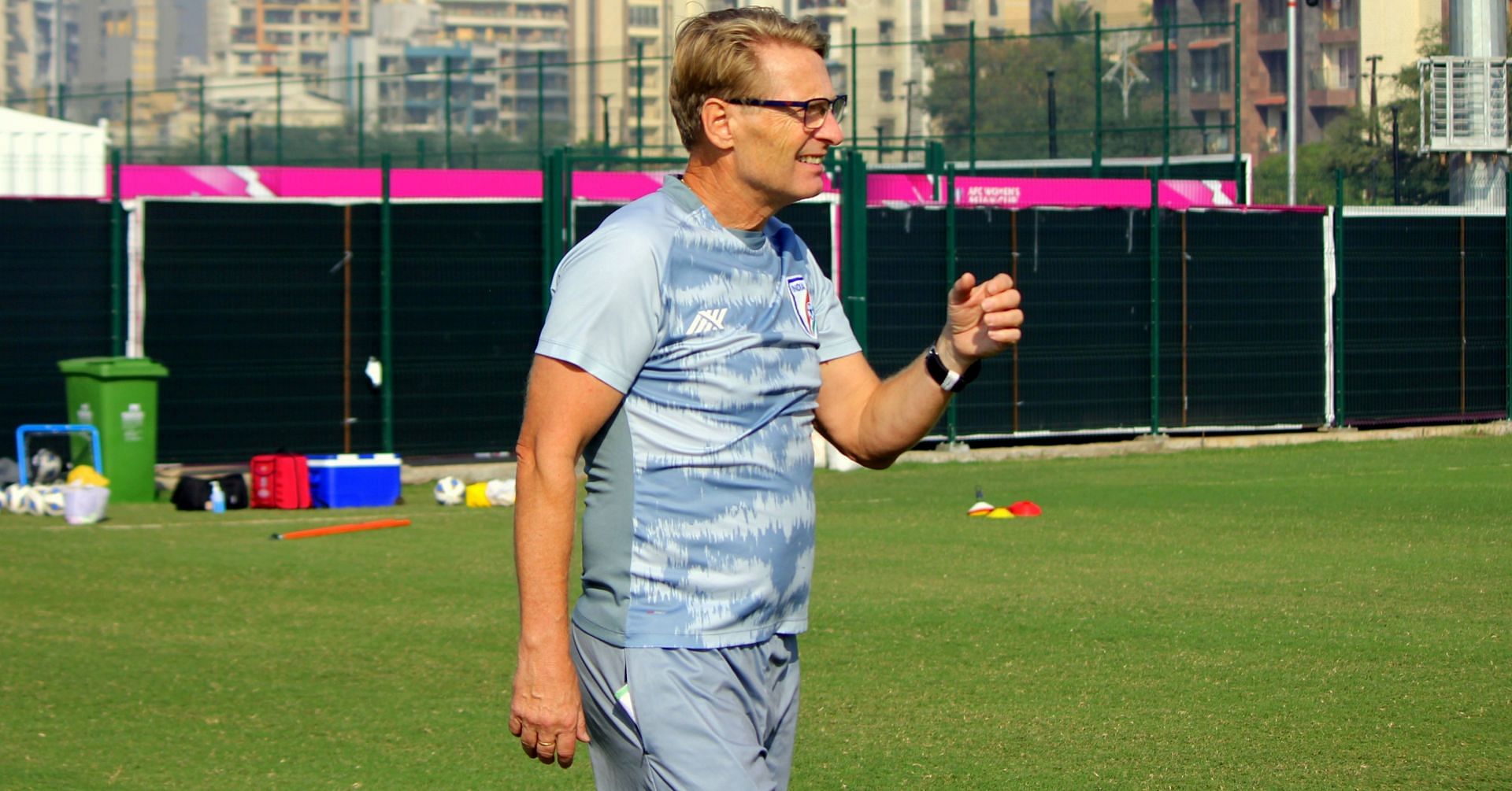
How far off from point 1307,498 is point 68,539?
8.65m

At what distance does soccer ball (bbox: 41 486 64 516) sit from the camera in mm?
13445

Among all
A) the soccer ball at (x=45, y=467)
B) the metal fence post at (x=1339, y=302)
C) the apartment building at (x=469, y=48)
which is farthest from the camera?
the apartment building at (x=469, y=48)

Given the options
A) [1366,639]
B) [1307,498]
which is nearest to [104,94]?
[1307,498]

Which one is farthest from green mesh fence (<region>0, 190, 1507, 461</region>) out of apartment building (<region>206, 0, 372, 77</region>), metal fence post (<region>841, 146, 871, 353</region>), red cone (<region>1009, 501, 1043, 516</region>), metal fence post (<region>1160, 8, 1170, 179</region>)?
apartment building (<region>206, 0, 372, 77</region>)

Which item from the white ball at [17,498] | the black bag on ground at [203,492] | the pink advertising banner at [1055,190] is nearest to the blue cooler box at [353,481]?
the black bag on ground at [203,492]

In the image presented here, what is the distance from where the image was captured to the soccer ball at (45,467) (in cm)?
1432

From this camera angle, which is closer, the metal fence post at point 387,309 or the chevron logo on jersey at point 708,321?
the chevron logo on jersey at point 708,321

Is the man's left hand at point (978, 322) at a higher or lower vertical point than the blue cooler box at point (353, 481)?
higher

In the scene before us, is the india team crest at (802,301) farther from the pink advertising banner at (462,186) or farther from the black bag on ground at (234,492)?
the pink advertising banner at (462,186)

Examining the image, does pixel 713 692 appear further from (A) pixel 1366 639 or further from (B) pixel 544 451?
(A) pixel 1366 639

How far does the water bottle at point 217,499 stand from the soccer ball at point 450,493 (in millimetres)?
1597

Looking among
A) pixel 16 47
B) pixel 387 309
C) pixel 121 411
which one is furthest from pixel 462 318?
pixel 16 47

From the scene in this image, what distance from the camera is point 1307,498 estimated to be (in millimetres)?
13633

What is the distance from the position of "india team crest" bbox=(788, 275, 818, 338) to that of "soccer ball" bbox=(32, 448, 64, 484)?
12.0 m
